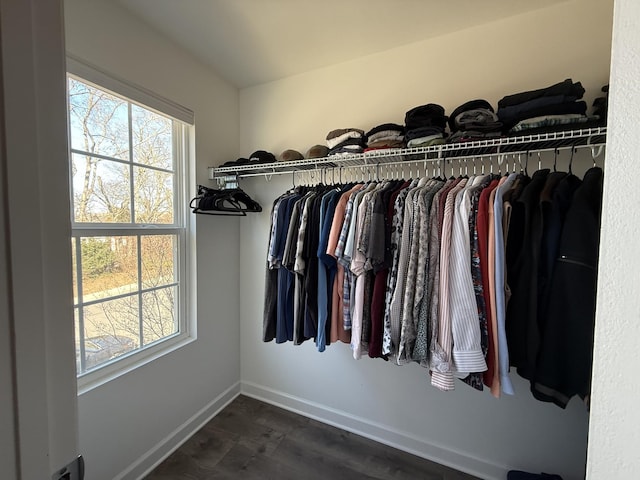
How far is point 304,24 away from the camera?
1.50 meters

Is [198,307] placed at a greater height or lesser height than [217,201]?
lesser

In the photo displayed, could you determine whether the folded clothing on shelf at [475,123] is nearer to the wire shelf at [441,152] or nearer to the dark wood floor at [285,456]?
the wire shelf at [441,152]

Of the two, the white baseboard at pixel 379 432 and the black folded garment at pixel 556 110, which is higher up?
the black folded garment at pixel 556 110

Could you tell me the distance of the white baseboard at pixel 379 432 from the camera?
1563mm

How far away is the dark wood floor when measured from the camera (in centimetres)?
155

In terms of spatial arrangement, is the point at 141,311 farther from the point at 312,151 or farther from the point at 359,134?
the point at 359,134

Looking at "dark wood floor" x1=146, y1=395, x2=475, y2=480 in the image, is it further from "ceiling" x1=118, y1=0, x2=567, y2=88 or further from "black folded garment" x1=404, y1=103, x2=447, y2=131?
"ceiling" x1=118, y1=0, x2=567, y2=88

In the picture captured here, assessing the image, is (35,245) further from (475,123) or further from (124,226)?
(475,123)

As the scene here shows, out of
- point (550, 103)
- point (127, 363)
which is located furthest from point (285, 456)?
point (550, 103)

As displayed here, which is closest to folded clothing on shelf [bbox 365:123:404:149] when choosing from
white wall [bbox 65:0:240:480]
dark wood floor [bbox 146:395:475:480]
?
white wall [bbox 65:0:240:480]

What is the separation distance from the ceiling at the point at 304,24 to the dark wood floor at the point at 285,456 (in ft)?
8.33

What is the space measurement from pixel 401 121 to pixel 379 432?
204cm

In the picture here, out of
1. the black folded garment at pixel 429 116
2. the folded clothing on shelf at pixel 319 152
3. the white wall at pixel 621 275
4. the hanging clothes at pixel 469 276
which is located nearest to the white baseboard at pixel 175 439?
the hanging clothes at pixel 469 276

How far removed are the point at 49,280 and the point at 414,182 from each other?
1338 millimetres
